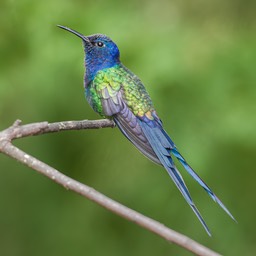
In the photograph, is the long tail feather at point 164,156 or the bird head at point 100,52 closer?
the long tail feather at point 164,156

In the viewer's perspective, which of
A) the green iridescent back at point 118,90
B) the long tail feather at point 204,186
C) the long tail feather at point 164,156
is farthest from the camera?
the green iridescent back at point 118,90

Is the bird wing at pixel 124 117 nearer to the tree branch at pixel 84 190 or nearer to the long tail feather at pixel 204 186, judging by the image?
the long tail feather at pixel 204 186

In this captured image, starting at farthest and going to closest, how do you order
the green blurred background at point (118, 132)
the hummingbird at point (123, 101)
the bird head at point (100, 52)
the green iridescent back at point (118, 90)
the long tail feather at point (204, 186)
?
the green blurred background at point (118, 132), the bird head at point (100, 52), the green iridescent back at point (118, 90), the hummingbird at point (123, 101), the long tail feather at point (204, 186)

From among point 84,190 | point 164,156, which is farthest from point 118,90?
point 84,190

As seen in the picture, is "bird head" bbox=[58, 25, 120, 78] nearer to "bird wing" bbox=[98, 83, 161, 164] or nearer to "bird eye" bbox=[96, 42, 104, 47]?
"bird eye" bbox=[96, 42, 104, 47]

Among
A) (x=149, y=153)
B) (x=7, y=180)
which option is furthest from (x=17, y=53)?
(x=149, y=153)

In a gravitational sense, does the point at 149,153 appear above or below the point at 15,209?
above

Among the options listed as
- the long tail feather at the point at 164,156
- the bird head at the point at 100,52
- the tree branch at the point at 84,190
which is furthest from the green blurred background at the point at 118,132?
the tree branch at the point at 84,190

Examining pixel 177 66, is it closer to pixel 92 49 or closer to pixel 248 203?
pixel 248 203
